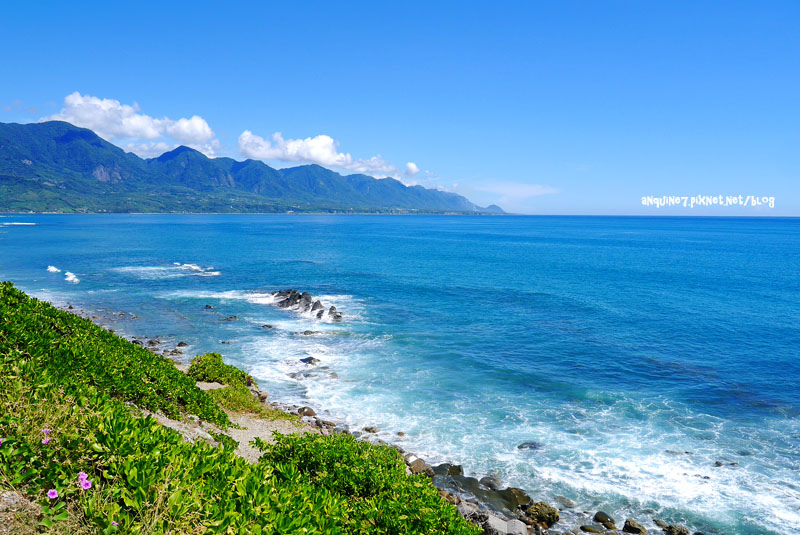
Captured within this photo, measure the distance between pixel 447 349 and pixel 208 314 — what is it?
31177 mm

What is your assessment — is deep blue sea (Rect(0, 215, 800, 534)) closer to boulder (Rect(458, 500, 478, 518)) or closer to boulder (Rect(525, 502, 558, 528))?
boulder (Rect(525, 502, 558, 528))

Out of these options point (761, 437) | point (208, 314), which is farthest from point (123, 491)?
point (208, 314)

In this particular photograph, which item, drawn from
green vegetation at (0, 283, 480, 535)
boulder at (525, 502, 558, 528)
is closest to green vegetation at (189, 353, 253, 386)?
green vegetation at (0, 283, 480, 535)

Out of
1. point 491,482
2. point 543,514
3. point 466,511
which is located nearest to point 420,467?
point 491,482

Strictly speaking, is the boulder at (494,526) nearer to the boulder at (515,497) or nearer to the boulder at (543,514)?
the boulder at (543,514)

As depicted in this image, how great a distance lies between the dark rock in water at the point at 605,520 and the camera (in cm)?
2139

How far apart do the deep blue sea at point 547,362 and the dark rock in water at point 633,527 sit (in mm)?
899

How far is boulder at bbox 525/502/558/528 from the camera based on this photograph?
70.4ft

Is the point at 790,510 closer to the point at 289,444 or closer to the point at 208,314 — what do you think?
the point at 289,444

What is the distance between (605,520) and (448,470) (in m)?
7.94

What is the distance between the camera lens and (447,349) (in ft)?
149

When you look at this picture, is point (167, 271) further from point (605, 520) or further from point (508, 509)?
point (605, 520)

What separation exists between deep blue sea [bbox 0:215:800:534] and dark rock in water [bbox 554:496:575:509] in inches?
20.8

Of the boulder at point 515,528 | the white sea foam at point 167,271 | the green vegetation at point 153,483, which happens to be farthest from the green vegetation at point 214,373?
the white sea foam at point 167,271
